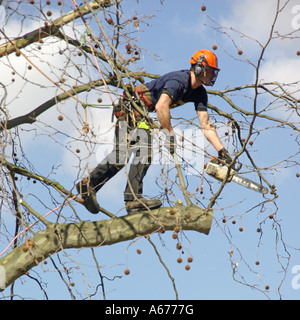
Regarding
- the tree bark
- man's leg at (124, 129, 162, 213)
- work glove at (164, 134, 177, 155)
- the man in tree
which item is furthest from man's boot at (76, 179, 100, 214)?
work glove at (164, 134, 177, 155)

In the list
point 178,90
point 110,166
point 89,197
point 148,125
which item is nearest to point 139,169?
point 110,166

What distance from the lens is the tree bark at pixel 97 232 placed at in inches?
201

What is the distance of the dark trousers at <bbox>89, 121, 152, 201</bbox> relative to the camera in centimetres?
517

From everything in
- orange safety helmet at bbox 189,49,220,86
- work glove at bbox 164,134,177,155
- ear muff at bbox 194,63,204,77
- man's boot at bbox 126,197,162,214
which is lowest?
man's boot at bbox 126,197,162,214

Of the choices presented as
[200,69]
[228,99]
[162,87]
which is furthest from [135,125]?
[228,99]

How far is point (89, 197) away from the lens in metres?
5.49

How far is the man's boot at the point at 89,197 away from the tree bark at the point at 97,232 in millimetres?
219

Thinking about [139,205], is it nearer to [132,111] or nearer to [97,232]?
[97,232]

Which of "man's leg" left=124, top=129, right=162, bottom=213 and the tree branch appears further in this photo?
the tree branch

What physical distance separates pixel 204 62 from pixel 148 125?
3.24 ft

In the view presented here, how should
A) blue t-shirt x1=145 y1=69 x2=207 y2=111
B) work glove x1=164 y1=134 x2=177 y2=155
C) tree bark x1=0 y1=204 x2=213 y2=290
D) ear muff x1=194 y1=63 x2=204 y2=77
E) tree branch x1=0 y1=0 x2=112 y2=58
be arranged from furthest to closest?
1. tree branch x1=0 y1=0 x2=112 y2=58
2. ear muff x1=194 y1=63 x2=204 y2=77
3. blue t-shirt x1=145 y1=69 x2=207 y2=111
4. tree bark x1=0 y1=204 x2=213 y2=290
5. work glove x1=164 y1=134 x2=177 y2=155

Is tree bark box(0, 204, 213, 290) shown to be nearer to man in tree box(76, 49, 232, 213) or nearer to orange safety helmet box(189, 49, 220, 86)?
man in tree box(76, 49, 232, 213)
